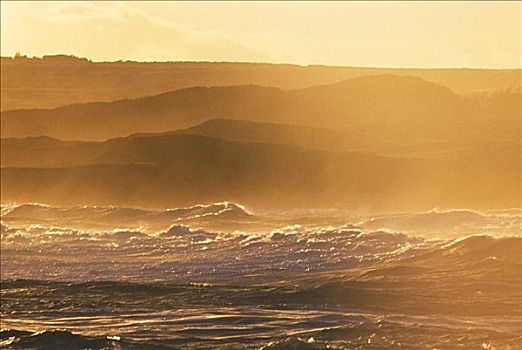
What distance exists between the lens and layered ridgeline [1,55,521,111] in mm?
92250

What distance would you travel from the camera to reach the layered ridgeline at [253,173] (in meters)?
50.1

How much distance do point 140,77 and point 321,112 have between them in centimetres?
3488

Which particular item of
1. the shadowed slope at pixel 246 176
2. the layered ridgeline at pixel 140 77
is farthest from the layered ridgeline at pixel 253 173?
the layered ridgeline at pixel 140 77

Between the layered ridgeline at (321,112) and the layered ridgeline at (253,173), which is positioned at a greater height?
the layered ridgeline at (321,112)

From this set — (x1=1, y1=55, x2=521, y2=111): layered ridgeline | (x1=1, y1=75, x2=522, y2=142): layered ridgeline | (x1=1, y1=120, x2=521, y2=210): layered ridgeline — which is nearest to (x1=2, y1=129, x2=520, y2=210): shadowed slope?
(x1=1, y1=120, x2=521, y2=210): layered ridgeline

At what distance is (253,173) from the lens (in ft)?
193

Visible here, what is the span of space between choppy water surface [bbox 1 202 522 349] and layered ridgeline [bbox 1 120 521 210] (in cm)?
764

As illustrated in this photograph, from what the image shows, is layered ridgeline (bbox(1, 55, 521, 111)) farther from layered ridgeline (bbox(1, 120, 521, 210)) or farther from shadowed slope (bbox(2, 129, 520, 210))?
shadowed slope (bbox(2, 129, 520, 210))

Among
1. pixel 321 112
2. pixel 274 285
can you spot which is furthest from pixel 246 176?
pixel 274 285

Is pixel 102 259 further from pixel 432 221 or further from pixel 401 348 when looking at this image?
pixel 401 348

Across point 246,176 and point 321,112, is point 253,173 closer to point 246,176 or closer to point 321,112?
point 246,176

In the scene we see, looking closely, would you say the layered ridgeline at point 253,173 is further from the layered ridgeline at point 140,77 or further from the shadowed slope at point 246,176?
the layered ridgeline at point 140,77

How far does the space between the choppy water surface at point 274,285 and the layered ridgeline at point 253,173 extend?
7.64m

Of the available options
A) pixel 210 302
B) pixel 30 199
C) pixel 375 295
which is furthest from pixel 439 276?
pixel 30 199
